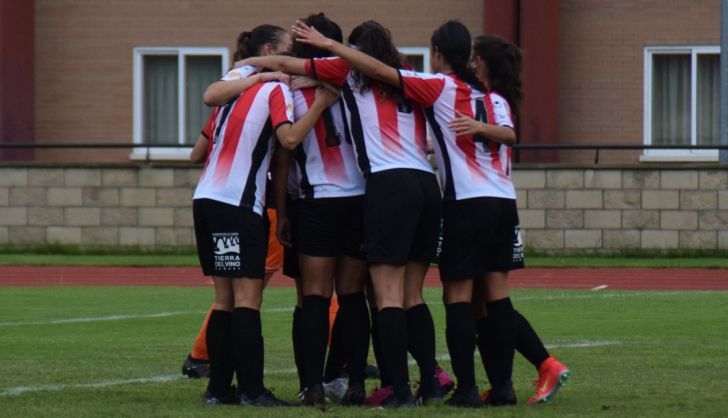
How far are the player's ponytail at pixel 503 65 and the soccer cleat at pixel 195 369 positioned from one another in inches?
100.0

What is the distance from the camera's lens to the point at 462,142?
774 centimetres

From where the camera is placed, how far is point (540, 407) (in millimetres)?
7637

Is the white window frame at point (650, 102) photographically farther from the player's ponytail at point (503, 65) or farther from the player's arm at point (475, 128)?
the player's arm at point (475, 128)

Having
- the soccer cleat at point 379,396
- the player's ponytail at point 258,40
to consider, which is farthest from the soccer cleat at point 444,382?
the player's ponytail at point 258,40

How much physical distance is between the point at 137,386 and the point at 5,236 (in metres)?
16.6

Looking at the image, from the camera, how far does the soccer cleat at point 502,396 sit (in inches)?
305

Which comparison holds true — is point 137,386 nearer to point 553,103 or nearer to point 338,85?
point 338,85

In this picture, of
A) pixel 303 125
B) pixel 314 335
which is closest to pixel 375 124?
pixel 303 125

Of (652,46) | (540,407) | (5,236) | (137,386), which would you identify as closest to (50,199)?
(5,236)

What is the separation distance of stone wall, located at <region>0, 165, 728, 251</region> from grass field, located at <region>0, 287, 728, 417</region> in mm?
6892

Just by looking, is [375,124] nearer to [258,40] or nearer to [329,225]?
[329,225]

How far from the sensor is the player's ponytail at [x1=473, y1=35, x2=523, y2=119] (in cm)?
782

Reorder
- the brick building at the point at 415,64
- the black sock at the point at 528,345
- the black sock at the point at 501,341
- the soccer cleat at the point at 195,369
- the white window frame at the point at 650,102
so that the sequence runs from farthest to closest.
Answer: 1. the white window frame at the point at 650,102
2. the brick building at the point at 415,64
3. the soccer cleat at the point at 195,369
4. the black sock at the point at 528,345
5. the black sock at the point at 501,341

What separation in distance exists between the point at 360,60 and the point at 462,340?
59.4 inches
